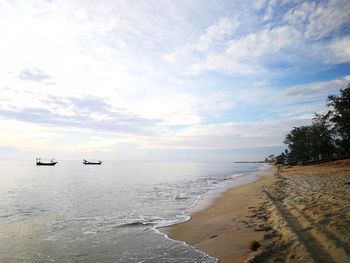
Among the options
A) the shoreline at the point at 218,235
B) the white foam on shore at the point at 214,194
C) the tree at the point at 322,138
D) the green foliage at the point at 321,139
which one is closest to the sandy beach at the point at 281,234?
the shoreline at the point at 218,235

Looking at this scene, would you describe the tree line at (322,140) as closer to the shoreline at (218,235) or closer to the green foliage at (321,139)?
the green foliage at (321,139)

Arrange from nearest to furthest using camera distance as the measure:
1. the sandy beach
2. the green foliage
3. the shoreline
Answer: the sandy beach → the shoreline → the green foliage

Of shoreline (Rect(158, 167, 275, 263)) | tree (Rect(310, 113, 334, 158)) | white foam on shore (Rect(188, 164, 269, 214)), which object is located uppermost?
tree (Rect(310, 113, 334, 158))

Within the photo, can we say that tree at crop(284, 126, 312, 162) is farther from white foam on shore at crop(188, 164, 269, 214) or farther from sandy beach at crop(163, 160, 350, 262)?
sandy beach at crop(163, 160, 350, 262)

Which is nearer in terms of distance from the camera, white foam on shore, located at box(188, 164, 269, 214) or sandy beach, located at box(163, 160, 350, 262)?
sandy beach, located at box(163, 160, 350, 262)

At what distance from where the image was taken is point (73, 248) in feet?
40.7

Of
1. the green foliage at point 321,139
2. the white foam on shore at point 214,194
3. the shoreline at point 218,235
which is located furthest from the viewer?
the green foliage at point 321,139

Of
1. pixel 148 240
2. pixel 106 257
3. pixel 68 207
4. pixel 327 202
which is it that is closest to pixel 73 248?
pixel 106 257

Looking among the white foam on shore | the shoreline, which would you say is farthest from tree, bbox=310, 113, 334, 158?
the shoreline

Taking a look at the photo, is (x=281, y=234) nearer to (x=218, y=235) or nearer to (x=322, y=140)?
(x=218, y=235)

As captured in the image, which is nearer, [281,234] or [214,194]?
[281,234]

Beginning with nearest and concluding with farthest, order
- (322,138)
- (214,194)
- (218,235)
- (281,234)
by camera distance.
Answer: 1. (281,234)
2. (218,235)
3. (214,194)
4. (322,138)

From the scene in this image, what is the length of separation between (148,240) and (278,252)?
6225 mm

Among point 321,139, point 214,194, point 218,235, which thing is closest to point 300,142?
point 321,139
